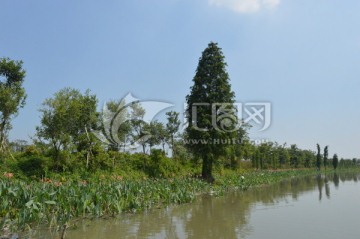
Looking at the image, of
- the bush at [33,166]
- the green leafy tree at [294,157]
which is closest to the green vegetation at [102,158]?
the bush at [33,166]

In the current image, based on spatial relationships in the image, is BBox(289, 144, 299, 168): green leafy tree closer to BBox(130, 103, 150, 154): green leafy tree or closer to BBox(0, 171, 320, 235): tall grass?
BBox(130, 103, 150, 154): green leafy tree

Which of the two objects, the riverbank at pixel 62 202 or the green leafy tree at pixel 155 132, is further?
the green leafy tree at pixel 155 132

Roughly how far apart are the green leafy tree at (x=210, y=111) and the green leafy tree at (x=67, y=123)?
6.35 metres

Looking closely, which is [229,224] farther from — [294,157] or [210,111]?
[294,157]

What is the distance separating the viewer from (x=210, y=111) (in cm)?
2109

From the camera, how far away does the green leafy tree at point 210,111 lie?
2067cm

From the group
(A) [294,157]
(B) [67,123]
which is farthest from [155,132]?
(A) [294,157]

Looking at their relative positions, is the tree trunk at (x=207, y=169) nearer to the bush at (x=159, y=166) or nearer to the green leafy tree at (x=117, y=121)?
the bush at (x=159, y=166)

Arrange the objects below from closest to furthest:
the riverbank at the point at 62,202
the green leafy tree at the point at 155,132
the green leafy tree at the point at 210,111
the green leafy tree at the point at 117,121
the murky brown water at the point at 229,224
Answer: the riverbank at the point at 62,202
the murky brown water at the point at 229,224
the green leafy tree at the point at 210,111
the green leafy tree at the point at 117,121
the green leafy tree at the point at 155,132

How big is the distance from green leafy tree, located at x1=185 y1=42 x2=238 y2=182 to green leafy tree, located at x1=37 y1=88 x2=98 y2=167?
6351 millimetres

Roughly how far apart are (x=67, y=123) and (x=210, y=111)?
875cm

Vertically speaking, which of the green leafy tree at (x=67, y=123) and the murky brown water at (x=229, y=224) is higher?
the green leafy tree at (x=67, y=123)

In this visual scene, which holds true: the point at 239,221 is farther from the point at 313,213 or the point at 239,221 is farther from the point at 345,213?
the point at 345,213

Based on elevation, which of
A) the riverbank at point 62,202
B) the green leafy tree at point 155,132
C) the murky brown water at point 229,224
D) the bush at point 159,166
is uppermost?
the green leafy tree at point 155,132
